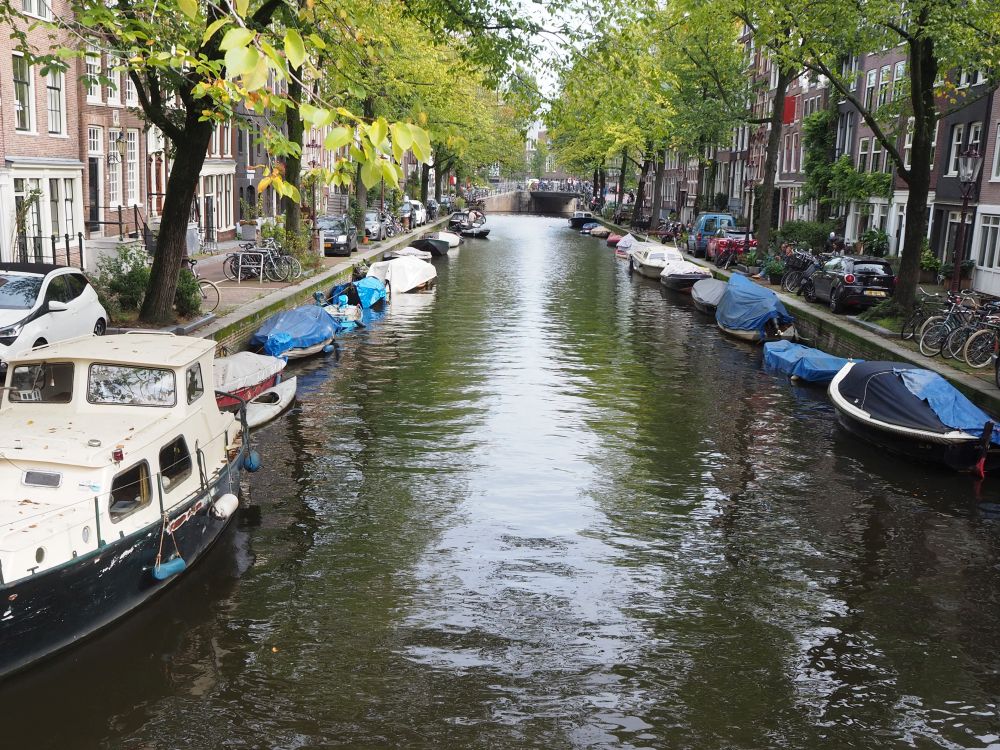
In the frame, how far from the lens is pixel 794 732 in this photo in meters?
8.20

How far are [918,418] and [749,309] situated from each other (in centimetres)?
1224

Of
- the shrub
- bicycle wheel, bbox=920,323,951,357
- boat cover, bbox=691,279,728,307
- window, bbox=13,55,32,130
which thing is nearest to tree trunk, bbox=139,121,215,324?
the shrub

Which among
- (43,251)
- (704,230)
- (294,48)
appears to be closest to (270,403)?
(294,48)

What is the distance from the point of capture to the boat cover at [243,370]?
17656 mm

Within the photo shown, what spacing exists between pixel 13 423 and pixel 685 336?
69.0 ft

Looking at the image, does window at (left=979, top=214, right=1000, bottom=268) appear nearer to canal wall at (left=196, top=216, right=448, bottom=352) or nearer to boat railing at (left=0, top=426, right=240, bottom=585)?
canal wall at (left=196, top=216, right=448, bottom=352)

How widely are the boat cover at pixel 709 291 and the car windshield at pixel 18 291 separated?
20144 mm

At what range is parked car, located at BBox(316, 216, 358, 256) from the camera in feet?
141

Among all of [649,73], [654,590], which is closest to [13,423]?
[654,590]

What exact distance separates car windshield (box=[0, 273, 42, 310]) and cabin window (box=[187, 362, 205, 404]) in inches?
258

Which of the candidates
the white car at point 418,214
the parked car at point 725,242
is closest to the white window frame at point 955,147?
the parked car at point 725,242

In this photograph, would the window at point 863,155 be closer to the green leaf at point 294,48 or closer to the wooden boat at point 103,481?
the wooden boat at point 103,481

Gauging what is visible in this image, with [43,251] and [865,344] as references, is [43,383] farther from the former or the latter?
[43,251]

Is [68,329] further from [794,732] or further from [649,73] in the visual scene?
[794,732]
